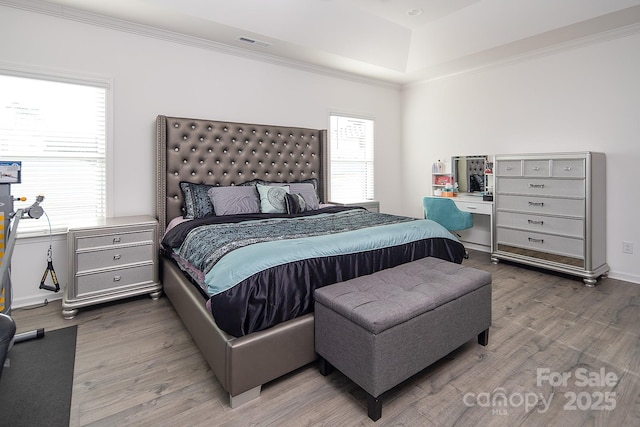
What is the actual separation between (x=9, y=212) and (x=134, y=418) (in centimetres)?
159

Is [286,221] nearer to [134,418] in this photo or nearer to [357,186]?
[134,418]

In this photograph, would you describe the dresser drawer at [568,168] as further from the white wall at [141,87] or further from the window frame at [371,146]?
the white wall at [141,87]

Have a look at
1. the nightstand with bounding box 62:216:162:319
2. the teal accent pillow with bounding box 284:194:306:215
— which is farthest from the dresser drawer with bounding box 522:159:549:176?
the nightstand with bounding box 62:216:162:319

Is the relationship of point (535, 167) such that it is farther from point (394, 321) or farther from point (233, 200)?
point (233, 200)

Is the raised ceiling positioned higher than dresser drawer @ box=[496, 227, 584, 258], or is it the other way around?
the raised ceiling

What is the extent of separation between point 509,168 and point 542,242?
89 centimetres

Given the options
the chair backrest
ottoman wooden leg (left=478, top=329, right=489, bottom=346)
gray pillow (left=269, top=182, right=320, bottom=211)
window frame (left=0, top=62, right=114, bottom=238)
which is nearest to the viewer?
ottoman wooden leg (left=478, top=329, right=489, bottom=346)

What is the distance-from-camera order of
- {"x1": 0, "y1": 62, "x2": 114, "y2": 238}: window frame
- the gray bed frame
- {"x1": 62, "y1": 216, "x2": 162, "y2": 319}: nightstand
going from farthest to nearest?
{"x1": 0, "y1": 62, "x2": 114, "y2": 238}: window frame
{"x1": 62, "y1": 216, "x2": 162, "y2": 319}: nightstand
the gray bed frame

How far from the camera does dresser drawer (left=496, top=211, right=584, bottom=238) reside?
3.33 metres

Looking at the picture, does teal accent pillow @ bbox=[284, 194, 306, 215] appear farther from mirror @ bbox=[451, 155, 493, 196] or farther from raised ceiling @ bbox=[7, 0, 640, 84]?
mirror @ bbox=[451, 155, 493, 196]

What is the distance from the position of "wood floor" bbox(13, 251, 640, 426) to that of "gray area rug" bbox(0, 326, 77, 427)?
6 cm

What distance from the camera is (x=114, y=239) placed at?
8.83 ft

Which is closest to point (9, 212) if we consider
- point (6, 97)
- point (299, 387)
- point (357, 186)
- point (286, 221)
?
point (6, 97)

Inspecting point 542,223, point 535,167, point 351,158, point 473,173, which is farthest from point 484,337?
point 351,158
